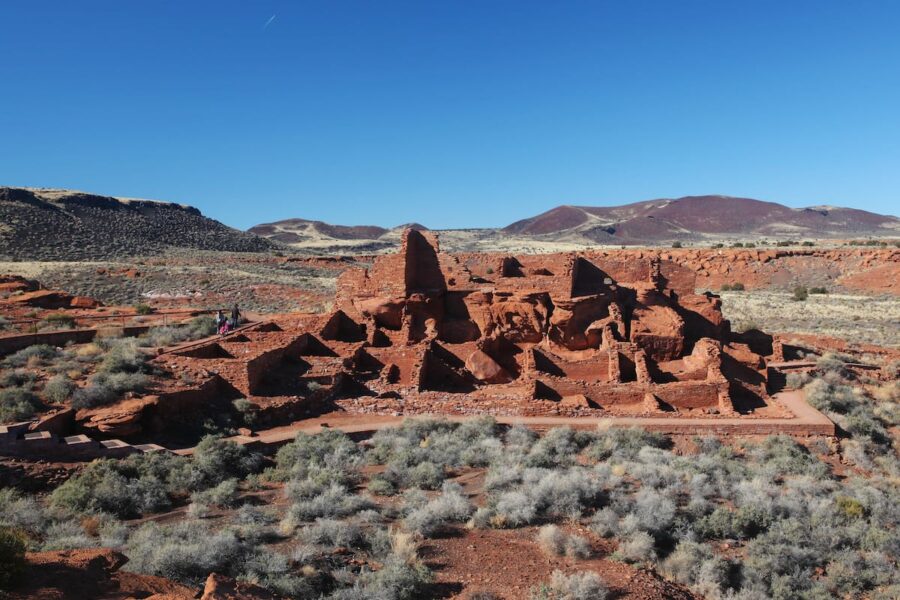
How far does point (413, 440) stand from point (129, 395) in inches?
242

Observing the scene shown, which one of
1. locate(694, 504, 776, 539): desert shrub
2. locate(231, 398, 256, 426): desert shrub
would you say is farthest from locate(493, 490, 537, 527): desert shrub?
locate(231, 398, 256, 426): desert shrub

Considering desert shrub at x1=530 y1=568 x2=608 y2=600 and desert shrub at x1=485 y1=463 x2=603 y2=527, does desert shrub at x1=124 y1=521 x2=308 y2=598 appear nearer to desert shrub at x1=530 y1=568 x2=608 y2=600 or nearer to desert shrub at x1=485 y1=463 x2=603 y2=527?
desert shrub at x1=530 y1=568 x2=608 y2=600

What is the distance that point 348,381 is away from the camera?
50.7 ft

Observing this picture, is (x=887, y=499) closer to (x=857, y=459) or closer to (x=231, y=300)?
(x=857, y=459)

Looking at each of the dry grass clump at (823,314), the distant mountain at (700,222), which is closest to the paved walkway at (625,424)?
the dry grass clump at (823,314)

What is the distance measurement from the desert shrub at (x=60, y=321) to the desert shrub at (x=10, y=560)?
54.5ft

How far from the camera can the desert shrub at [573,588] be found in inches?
252

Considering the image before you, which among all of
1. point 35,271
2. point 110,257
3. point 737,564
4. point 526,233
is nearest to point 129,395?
point 737,564

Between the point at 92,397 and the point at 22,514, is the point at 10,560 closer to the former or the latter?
the point at 22,514

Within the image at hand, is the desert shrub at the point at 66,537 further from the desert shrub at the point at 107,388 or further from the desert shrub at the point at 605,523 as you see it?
the desert shrub at the point at 605,523

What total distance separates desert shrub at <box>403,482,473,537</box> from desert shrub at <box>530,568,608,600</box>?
6.34 feet

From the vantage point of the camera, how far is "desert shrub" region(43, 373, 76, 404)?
11.7m

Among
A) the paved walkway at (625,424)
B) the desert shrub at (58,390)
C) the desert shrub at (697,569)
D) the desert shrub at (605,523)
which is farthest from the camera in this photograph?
the paved walkway at (625,424)

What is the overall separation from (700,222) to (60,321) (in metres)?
112
